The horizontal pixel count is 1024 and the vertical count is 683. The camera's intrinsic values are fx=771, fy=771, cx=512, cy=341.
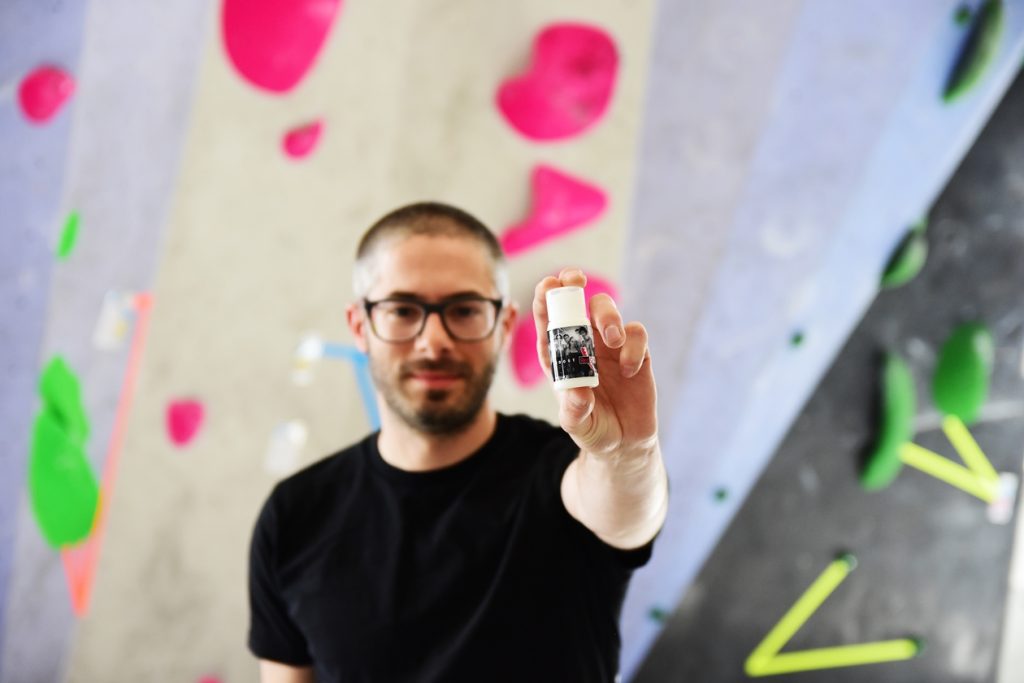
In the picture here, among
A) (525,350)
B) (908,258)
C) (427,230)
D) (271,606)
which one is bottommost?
(271,606)

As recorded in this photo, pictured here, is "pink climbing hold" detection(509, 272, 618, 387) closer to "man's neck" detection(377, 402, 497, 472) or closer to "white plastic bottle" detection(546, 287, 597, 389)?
"man's neck" detection(377, 402, 497, 472)

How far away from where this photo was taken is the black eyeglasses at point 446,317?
3.79ft

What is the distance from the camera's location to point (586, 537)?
107cm

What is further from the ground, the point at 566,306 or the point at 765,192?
the point at 765,192

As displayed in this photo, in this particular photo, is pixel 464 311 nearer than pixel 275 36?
Yes

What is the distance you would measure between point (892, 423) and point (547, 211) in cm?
103

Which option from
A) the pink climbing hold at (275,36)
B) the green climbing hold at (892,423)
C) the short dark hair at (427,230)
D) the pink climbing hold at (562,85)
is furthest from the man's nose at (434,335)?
the green climbing hold at (892,423)

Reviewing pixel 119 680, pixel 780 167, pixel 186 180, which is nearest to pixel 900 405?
pixel 780 167

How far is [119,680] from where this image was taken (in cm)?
173

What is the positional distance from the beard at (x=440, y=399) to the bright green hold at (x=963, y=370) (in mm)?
1378

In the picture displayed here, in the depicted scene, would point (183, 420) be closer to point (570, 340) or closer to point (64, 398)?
point (64, 398)

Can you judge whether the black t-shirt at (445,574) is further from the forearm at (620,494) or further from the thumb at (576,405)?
the thumb at (576,405)

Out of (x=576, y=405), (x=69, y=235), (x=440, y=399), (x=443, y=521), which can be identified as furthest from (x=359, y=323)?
(x=69, y=235)

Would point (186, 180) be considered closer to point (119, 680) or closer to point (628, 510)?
point (119, 680)
